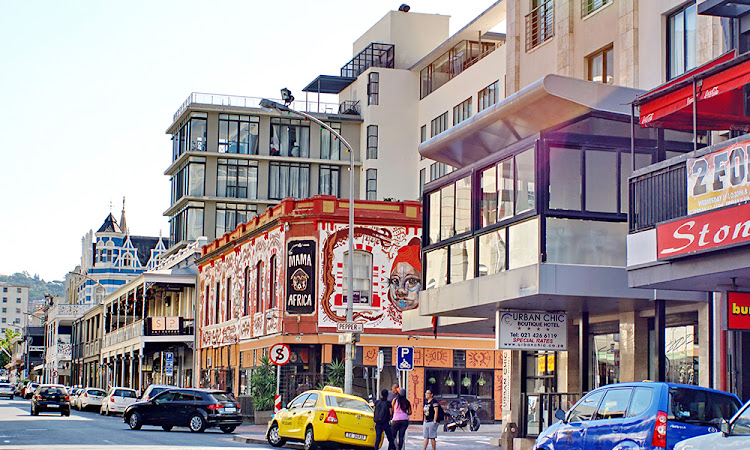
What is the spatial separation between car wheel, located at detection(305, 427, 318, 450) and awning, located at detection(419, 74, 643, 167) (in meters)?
7.53

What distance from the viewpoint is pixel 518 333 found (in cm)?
2253

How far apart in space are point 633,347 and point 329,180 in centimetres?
6272

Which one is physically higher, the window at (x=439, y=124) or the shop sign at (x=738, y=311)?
the window at (x=439, y=124)

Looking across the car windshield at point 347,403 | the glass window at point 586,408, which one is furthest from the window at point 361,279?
the glass window at point 586,408

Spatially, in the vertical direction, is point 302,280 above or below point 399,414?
above

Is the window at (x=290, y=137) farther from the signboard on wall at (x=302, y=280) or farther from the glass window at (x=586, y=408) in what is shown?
the glass window at (x=586, y=408)

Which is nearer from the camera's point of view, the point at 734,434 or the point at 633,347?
the point at 734,434

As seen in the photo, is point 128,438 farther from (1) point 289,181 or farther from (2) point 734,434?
(1) point 289,181

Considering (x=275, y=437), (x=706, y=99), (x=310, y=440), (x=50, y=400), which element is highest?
(x=706, y=99)

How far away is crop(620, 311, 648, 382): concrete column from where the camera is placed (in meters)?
22.4

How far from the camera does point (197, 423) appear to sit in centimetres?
3441

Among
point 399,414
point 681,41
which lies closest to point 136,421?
point 399,414

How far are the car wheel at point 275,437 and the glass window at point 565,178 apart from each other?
985 centimetres

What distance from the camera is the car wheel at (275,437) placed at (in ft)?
87.6
